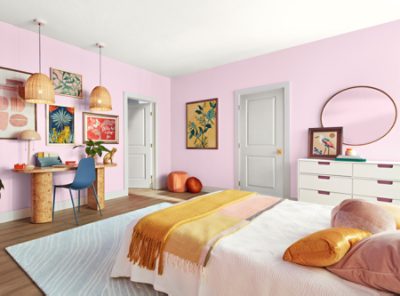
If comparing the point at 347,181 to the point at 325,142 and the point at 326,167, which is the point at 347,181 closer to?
the point at 326,167

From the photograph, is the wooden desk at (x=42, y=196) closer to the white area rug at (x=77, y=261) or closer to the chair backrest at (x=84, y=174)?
the chair backrest at (x=84, y=174)

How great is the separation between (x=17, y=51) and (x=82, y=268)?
3098mm

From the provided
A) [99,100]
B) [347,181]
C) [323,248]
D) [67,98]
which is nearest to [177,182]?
[99,100]

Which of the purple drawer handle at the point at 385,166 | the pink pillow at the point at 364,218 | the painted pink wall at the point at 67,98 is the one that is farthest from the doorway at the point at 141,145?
the pink pillow at the point at 364,218

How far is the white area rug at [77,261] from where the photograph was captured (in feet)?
5.53

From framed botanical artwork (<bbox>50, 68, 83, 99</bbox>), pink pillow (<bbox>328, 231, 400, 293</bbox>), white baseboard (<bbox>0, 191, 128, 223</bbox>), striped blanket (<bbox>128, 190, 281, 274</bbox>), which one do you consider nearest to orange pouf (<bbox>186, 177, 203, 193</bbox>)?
white baseboard (<bbox>0, 191, 128, 223</bbox>)

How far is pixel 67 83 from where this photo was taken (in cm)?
373

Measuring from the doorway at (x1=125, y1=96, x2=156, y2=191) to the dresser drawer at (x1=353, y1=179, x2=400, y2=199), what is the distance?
3.92m

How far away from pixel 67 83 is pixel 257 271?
12.9ft

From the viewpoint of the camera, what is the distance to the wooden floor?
67.8 inches

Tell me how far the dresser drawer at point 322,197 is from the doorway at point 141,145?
3.29 m

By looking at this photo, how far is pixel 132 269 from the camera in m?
1.62

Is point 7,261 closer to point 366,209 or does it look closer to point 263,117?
point 366,209

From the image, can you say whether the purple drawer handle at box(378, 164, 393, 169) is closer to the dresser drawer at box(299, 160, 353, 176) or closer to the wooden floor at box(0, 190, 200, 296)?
the dresser drawer at box(299, 160, 353, 176)
